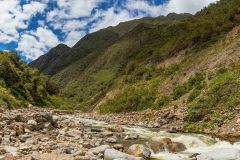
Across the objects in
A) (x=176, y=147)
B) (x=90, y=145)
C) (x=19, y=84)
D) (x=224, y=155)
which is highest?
(x=19, y=84)

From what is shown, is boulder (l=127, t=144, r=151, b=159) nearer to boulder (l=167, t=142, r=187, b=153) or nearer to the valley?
the valley

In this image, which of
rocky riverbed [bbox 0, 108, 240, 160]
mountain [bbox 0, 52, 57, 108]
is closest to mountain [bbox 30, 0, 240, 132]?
rocky riverbed [bbox 0, 108, 240, 160]

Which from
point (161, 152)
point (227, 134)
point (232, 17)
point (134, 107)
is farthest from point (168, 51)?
point (161, 152)

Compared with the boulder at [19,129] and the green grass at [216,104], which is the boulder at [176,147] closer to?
the green grass at [216,104]

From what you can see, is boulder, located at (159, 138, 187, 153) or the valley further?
boulder, located at (159, 138, 187, 153)

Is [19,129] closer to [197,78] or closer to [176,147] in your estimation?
[176,147]

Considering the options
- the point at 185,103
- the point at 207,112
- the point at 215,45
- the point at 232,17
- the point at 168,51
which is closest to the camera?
the point at 207,112

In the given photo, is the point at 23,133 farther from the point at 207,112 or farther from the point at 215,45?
the point at 215,45

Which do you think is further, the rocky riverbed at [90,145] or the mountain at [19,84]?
the mountain at [19,84]

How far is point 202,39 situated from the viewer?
242 feet

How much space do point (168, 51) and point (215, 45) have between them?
64.6 feet

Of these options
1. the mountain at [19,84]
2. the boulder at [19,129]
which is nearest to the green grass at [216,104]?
the boulder at [19,129]

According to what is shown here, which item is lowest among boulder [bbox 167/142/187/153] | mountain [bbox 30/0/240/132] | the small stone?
boulder [bbox 167/142/187/153]

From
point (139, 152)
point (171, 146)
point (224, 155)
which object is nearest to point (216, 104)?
point (171, 146)
